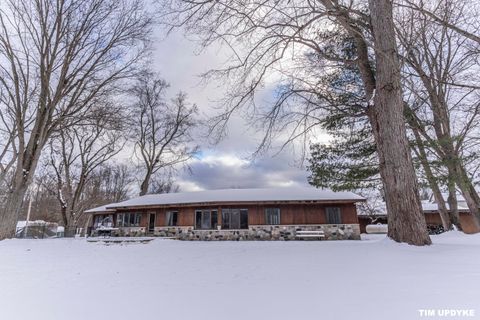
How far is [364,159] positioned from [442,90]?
502cm

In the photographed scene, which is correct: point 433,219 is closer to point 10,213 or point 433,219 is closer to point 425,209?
point 425,209

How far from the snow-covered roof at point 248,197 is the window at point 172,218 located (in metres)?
0.98

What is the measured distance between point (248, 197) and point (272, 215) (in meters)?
1.88

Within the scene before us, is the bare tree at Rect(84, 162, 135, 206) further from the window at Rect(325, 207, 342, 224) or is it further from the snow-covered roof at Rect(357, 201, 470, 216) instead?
the snow-covered roof at Rect(357, 201, 470, 216)

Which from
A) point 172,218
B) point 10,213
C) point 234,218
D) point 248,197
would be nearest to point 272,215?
point 248,197

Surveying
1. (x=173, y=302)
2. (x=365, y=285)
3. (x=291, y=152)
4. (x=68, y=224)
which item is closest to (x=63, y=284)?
(x=173, y=302)

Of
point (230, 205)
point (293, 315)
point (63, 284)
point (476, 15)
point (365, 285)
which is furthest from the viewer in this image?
point (230, 205)

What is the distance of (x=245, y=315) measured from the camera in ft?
7.83

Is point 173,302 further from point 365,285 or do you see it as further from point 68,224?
point 68,224

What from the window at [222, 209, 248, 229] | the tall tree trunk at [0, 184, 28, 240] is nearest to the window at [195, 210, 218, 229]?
the window at [222, 209, 248, 229]

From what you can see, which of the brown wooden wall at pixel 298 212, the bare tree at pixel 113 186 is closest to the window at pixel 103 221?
the brown wooden wall at pixel 298 212

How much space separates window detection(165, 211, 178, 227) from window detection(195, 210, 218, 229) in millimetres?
1575

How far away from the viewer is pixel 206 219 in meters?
17.9

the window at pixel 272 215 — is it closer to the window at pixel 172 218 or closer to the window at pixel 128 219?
the window at pixel 172 218
